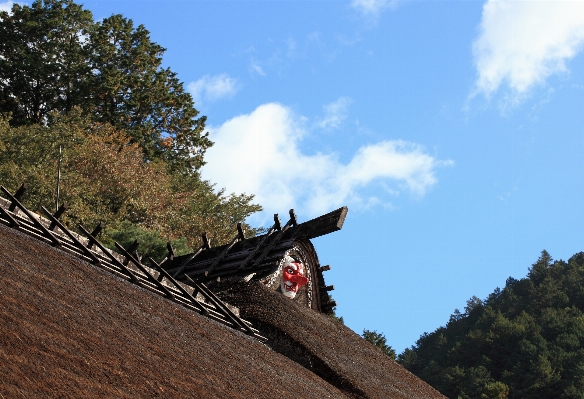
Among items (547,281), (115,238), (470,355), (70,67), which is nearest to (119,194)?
(115,238)

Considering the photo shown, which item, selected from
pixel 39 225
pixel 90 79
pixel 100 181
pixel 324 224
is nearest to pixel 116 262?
pixel 39 225

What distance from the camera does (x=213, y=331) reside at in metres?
9.23

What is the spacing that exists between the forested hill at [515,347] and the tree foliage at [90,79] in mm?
29158

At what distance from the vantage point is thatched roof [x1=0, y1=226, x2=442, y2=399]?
504cm

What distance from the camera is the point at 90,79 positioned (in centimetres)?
3903

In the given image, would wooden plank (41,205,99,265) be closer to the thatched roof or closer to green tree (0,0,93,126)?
the thatched roof

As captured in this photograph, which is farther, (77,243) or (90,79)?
(90,79)

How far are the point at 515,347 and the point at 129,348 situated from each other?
64.7 meters

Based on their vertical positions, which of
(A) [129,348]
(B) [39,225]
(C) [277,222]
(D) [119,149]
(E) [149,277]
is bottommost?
(A) [129,348]

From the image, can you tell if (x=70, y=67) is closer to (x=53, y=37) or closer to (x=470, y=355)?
(x=53, y=37)

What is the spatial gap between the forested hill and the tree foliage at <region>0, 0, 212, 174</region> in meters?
29.2

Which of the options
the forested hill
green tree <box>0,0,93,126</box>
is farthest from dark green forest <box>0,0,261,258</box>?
the forested hill

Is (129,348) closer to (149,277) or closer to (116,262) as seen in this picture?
(116,262)

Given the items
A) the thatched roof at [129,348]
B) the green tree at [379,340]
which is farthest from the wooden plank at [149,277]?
the green tree at [379,340]
